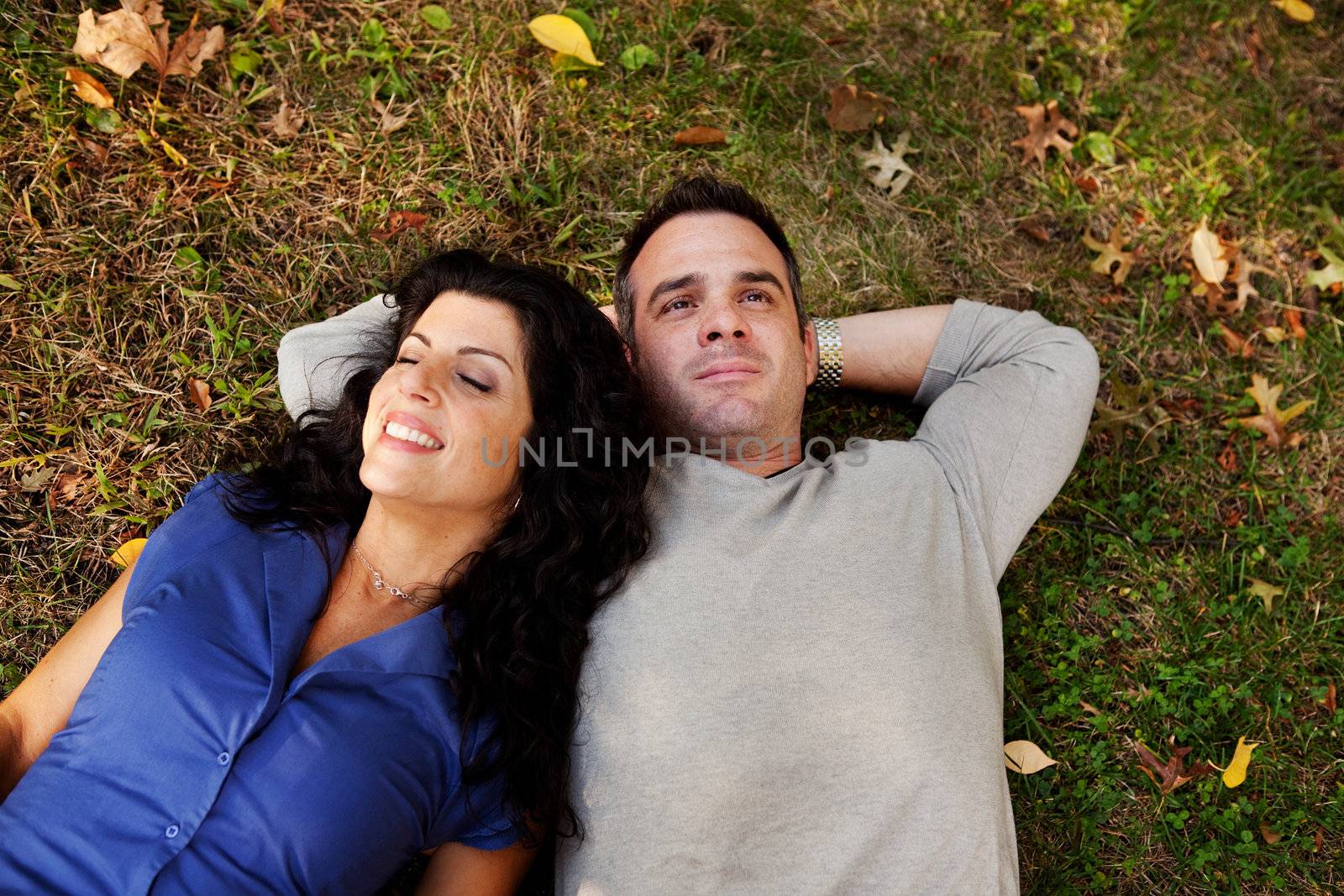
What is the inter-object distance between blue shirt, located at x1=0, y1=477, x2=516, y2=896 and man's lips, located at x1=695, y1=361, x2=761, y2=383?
1193mm

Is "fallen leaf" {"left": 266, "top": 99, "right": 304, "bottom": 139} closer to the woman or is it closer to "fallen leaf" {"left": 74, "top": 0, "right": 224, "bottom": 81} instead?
"fallen leaf" {"left": 74, "top": 0, "right": 224, "bottom": 81}

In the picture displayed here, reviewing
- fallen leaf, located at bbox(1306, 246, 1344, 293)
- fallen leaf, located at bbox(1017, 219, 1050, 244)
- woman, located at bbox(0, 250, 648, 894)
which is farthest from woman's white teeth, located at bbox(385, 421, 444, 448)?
fallen leaf, located at bbox(1306, 246, 1344, 293)

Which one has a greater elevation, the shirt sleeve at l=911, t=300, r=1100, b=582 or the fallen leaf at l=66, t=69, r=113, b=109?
the fallen leaf at l=66, t=69, r=113, b=109

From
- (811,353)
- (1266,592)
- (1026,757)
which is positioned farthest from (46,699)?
(1266,592)

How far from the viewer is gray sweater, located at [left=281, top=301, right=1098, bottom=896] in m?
2.46

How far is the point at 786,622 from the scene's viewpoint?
8.46 feet

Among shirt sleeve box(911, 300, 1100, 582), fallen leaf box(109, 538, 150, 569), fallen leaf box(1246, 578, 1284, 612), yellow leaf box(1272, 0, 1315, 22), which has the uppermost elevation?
yellow leaf box(1272, 0, 1315, 22)

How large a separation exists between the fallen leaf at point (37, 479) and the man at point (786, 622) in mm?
960

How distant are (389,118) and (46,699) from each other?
2381 mm

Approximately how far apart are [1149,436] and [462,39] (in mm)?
3246

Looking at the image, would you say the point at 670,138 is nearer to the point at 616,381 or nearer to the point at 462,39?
the point at 462,39

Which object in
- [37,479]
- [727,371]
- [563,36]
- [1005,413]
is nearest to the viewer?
[727,371]

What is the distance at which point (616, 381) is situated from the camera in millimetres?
2914

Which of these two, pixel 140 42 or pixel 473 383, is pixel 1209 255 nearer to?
pixel 473 383
